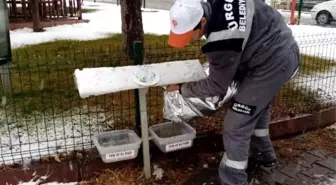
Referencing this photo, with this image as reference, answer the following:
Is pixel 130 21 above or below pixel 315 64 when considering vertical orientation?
above

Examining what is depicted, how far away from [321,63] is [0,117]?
5.06 m

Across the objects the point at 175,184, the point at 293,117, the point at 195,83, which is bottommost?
the point at 175,184

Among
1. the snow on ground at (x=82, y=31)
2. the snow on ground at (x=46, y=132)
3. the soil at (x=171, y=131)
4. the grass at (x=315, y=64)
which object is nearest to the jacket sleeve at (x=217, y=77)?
the soil at (x=171, y=131)

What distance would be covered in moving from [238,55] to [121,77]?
0.95 meters

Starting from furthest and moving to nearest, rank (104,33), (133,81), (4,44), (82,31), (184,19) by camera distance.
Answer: (82,31) → (104,33) → (4,44) → (133,81) → (184,19)

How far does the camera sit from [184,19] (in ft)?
8.30

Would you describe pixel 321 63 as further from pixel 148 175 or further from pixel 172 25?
pixel 172 25

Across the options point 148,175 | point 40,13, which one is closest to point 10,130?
point 148,175

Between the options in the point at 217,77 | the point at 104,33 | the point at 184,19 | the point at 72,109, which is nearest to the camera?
the point at 184,19

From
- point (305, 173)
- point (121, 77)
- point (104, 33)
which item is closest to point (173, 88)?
point (121, 77)

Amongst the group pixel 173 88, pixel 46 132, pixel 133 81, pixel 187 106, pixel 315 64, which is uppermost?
pixel 133 81

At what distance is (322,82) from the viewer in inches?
223

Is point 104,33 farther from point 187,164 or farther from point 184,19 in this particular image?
point 184,19

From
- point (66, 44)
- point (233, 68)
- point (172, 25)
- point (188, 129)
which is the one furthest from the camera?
point (66, 44)
